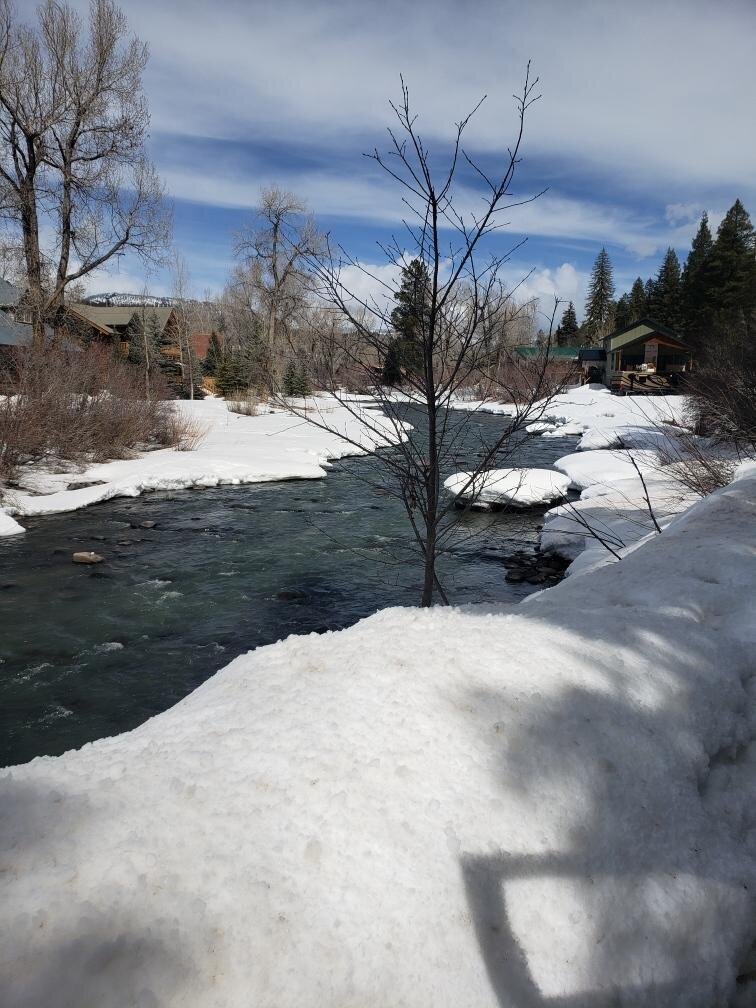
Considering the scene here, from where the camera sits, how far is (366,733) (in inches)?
76.7

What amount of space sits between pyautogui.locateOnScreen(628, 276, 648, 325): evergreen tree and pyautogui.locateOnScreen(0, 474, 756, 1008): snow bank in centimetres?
6427

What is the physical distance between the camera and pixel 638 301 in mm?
64875

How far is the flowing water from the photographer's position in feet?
19.3

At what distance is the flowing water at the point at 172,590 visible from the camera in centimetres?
588

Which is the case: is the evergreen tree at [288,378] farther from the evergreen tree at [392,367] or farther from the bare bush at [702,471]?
the bare bush at [702,471]

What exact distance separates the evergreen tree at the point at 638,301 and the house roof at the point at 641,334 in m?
14.9

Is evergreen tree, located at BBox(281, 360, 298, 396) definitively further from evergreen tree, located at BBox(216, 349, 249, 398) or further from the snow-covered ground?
evergreen tree, located at BBox(216, 349, 249, 398)

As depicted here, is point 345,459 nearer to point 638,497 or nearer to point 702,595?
point 638,497

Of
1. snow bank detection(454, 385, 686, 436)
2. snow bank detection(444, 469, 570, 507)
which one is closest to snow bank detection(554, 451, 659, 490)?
snow bank detection(444, 469, 570, 507)

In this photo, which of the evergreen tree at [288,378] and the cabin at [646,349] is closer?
the evergreen tree at [288,378]

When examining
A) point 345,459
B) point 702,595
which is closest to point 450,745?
point 702,595

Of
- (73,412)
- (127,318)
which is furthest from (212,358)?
(73,412)

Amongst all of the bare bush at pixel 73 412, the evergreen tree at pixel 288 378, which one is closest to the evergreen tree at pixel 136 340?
the evergreen tree at pixel 288 378

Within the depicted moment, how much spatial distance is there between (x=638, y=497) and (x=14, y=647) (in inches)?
394
